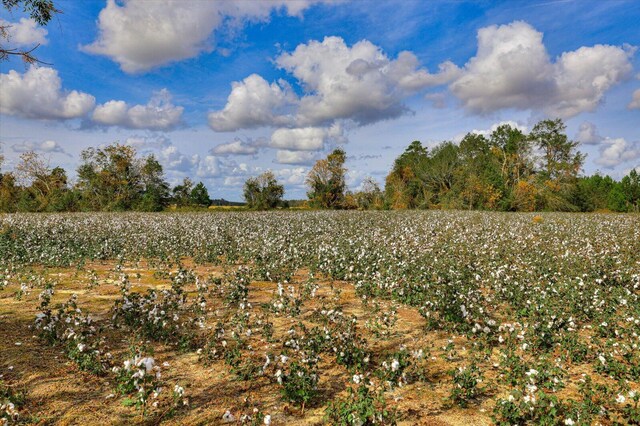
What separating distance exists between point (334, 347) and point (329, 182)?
68.8 metres

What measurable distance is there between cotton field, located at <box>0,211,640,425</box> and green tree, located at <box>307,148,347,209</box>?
5903cm

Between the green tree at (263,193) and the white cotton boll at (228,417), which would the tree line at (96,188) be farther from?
the white cotton boll at (228,417)

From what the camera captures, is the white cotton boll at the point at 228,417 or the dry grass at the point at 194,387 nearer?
the white cotton boll at the point at 228,417

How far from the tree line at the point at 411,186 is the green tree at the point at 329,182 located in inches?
8.0

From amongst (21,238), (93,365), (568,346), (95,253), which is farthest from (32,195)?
(568,346)

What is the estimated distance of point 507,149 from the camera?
76938 millimetres

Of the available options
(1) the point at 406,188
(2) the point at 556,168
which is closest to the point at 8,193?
(1) the point at 406,188

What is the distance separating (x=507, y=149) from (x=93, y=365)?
277ft

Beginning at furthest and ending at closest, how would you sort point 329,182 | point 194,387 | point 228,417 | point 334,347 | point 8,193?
point 329,182, point 8,193, point 334,347, point 194,387, point 228,417

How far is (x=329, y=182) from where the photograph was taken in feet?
246

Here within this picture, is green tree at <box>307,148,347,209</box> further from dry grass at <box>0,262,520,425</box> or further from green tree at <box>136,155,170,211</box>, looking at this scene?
dry grass at <box>0,262,520,425</box>

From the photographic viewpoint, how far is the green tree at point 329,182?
241ft

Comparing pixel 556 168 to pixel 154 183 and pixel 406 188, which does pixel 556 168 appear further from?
pixel 154 183

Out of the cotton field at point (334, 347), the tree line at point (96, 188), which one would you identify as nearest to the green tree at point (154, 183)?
the tree line at point (96, 188)
